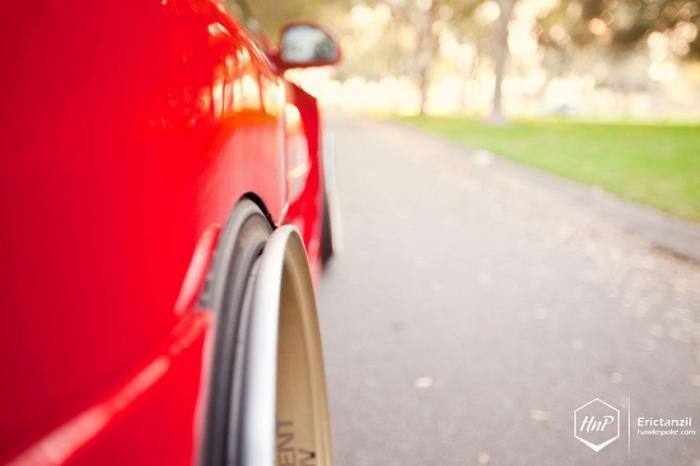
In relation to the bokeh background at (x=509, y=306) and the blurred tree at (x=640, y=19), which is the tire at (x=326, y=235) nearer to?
the bokeh background at (x=509, y=306)

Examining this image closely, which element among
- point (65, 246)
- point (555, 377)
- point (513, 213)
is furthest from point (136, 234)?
point (513, 213)

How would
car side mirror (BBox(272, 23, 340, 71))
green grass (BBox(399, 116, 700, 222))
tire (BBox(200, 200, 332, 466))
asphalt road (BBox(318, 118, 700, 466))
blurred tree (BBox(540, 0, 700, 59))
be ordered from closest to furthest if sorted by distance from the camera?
tire (BBox(200, 200, 332, 466)) < asphalt road (BBox(318, 118, 700, 466)) < car side mirror (BBox(272, 23, 340, 71)) < green grass (BBox(399, 116, 700, 222)) < blurred tree (BBox(540, 0, 700, 59))

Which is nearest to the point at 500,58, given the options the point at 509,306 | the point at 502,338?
the point at 509,306

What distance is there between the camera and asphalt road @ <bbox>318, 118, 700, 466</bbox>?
2.58 meters

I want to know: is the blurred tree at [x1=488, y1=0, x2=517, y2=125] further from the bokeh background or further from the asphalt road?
the asphalt road

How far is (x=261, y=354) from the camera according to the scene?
1373 millimetres

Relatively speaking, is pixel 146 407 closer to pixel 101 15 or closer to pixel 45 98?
pixel 45 98

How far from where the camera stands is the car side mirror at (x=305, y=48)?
3.01 meters

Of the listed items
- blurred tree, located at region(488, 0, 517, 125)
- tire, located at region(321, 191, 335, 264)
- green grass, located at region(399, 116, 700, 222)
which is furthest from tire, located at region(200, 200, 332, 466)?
blurred tree, located at region(488, 0, 517, 125)

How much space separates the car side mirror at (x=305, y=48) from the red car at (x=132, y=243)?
1.30 m

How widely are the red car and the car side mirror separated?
1303 millimetres

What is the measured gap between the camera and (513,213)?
24.2ft

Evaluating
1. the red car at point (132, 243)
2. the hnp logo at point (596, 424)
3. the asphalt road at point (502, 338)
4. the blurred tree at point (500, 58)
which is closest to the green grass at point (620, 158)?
the blurred tree at point (500, 58)

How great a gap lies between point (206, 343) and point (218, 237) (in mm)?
283
